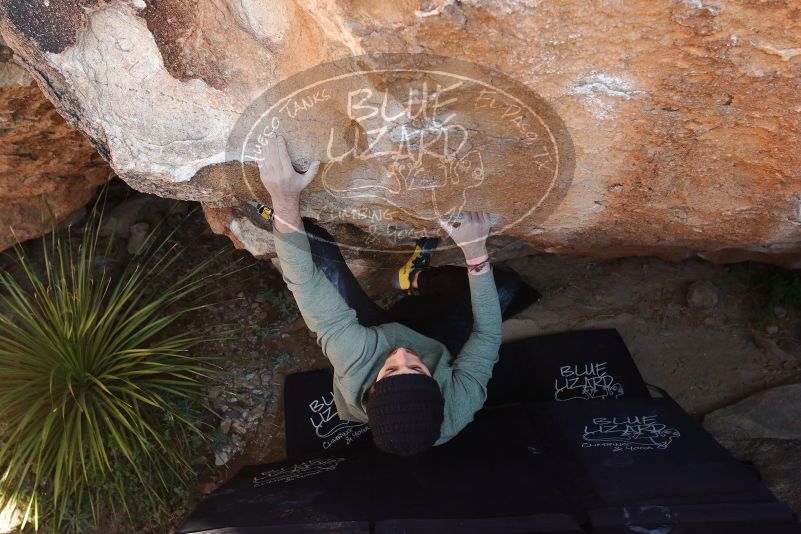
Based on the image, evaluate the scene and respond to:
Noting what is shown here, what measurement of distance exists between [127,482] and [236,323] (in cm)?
77

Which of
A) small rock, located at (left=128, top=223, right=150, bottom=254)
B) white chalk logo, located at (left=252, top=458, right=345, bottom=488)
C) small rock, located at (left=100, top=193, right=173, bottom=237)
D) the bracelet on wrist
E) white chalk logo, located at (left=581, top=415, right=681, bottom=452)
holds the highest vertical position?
small rock, located at (left=100, top=193, right=173, bottom=237)

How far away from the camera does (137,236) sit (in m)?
3.03

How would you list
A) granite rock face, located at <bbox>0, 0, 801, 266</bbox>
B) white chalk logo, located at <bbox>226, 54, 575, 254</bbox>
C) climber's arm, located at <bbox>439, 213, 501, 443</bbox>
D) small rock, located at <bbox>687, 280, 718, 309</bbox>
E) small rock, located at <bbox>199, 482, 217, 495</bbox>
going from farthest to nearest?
small rock, located at <bbox>687, 280, 718, 309</bbox>, small rock, located at <bbox>199, 482, 217, 495</bbox>, climber's arm, located at <bbox>439, 213, 501, 443</bbox>, white chalk logo, located at <bbox>226, 54, 575, 254</bbox>, granite rock face, located at <bbox>0, 0, 801, 266</bbox>

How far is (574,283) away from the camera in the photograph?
2893mm

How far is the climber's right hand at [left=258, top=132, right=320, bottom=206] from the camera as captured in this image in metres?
1.69

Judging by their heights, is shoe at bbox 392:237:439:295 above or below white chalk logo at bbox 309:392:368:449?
above

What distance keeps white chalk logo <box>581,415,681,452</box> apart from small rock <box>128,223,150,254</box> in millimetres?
2099

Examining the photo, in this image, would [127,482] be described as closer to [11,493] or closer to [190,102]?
[11,493]

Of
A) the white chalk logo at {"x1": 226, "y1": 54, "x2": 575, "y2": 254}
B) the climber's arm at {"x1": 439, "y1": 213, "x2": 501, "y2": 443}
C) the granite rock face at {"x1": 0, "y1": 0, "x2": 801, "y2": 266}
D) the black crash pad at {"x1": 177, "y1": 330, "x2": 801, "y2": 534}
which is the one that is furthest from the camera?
the climber's arm at {"x1": 439, "y1": 213, "x2": 501, "y2": 443}

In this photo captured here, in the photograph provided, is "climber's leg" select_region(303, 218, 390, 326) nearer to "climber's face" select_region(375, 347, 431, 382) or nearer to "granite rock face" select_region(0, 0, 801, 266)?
"granite rock face" select_region(0, 0, 801, 266)

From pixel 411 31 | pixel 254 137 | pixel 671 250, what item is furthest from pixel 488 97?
pixel 671 250

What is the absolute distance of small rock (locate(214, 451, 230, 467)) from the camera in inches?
107

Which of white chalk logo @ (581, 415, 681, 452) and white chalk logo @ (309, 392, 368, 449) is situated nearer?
white chalk logo @ (581, 415, 681, 452)

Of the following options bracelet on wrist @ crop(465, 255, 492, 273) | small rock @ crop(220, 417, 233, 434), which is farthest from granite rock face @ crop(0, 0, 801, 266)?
small rock @ crop(220, 417, 233, 434)
